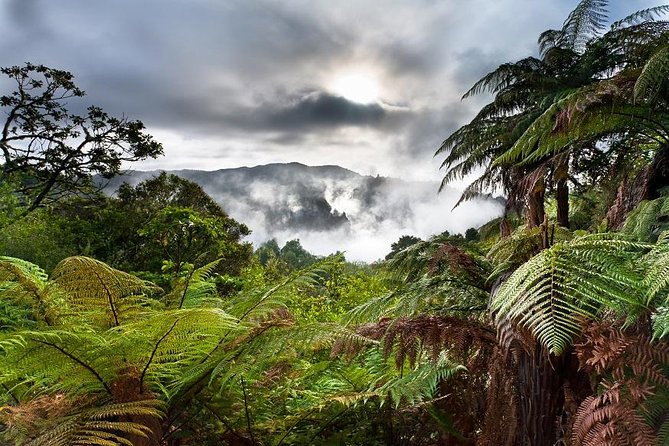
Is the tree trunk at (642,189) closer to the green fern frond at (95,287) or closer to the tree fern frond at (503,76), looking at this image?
the green fern frond at (95,287)

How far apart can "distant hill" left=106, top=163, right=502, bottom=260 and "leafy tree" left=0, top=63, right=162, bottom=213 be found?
212 ft

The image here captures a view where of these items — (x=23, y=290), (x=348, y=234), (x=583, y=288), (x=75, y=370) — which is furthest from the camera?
(x=348, y=234)

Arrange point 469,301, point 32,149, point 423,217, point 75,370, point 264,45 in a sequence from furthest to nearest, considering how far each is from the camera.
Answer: point 423,217 → point 32,149 → point 264,45 → point 469,301 → point 75,370

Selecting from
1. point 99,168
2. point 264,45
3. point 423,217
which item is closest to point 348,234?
point 423,217

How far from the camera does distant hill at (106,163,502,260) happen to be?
82.6 metres

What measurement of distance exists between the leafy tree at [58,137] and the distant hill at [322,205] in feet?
212

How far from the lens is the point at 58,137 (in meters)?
12.5

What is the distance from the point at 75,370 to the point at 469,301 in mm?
868

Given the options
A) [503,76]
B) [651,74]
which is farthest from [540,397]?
[503,76]

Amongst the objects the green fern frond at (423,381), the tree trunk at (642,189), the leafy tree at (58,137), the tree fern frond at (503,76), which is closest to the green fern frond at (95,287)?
the green fern frond at (423,381)

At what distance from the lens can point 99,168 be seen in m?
12.7

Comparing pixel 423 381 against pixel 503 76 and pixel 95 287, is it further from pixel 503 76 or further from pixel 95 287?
pixel 503 76

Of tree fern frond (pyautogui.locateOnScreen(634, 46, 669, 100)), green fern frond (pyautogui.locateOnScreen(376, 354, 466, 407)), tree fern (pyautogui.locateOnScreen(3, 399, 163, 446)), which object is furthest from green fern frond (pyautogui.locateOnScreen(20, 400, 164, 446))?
tree fern frond (pyautogui.locateOnScreen(634, 46, 669, 100))

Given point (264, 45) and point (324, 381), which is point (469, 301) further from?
point (264, 45)
